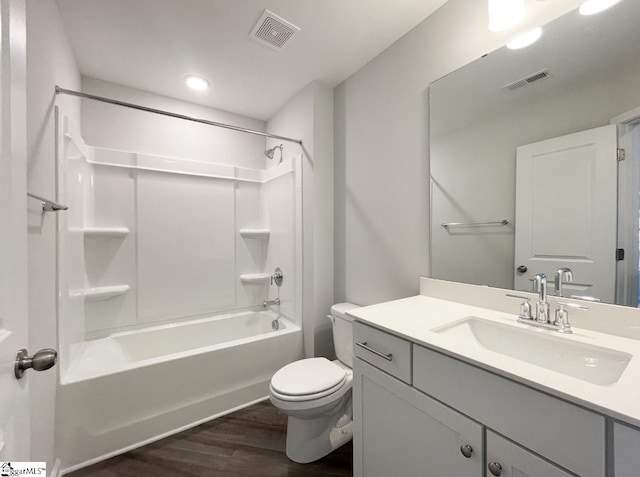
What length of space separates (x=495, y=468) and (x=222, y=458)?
1.43m

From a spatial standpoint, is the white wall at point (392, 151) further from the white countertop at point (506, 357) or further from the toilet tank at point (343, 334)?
the white countertop at point (506, 357)

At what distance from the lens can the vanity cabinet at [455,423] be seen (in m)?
0.58

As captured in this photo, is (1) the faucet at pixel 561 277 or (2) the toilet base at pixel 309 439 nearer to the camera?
(1) the faucet at pixel 561 277

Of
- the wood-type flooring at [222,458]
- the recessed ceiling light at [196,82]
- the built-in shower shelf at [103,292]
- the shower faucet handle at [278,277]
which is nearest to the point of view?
the wood-type flooring at [222,458]

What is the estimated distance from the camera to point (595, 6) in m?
0.96

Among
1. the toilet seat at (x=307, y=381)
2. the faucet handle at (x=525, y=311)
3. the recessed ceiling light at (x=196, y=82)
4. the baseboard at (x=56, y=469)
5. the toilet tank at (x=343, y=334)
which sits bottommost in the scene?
the baseboard at (x=56, y=469)

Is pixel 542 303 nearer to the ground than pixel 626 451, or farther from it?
farther from it

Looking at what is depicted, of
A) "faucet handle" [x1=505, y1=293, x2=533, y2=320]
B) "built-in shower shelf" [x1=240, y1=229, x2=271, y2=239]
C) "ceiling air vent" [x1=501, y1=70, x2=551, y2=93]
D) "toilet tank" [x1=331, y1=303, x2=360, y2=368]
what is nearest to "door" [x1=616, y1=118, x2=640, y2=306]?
"faucet handle" [x1=505, y1=293, x2=533, y2=320]

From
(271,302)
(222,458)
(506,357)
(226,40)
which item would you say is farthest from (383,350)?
(226,40)

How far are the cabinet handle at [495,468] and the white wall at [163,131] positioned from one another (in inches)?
113

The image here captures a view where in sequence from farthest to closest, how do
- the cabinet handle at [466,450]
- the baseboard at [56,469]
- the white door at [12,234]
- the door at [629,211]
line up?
the baseboard at [56,469]
the door at [629,211]
the cabinet handle at [466,450]
the white door at [12,234]

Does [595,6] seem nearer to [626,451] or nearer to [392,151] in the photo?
[392,151]

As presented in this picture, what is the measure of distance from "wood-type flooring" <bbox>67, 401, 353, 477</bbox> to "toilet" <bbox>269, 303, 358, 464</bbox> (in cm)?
7

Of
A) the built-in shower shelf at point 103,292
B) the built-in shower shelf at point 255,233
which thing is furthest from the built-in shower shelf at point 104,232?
the built-in shower shelf at point 255,233
